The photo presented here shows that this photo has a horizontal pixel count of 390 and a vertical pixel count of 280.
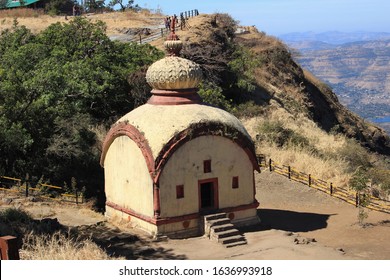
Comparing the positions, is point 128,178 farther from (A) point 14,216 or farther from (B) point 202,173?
(A) point 14,216

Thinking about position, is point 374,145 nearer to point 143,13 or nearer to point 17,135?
point 143,13

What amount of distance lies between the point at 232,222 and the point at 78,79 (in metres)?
11.2

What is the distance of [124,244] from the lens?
15648 mm

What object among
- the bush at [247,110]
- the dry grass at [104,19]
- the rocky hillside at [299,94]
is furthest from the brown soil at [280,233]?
the dry grass at [104,19]

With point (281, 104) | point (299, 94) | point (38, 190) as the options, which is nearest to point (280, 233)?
point (38, 190)

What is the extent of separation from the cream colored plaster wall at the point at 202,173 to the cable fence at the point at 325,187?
565cm

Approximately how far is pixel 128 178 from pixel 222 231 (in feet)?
10.0

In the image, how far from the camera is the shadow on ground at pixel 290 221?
18234mm

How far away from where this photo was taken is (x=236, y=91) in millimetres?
40719

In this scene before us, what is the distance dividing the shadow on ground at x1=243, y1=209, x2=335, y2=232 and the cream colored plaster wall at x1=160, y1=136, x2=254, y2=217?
126 centimetres

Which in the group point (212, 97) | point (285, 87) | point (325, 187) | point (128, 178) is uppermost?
point (212, 97)

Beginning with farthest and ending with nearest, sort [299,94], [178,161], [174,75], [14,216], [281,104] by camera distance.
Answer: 1. [299,94]
2. [281,104]
3. [174,75]
4. [14,216]
5. [178,161]

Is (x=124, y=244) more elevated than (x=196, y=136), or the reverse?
(x=196, y=136)

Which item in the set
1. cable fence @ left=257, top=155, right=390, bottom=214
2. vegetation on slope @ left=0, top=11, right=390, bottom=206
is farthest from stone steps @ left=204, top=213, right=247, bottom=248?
vegetation on slope @ left=0, top=11, right=390, bottom=206
